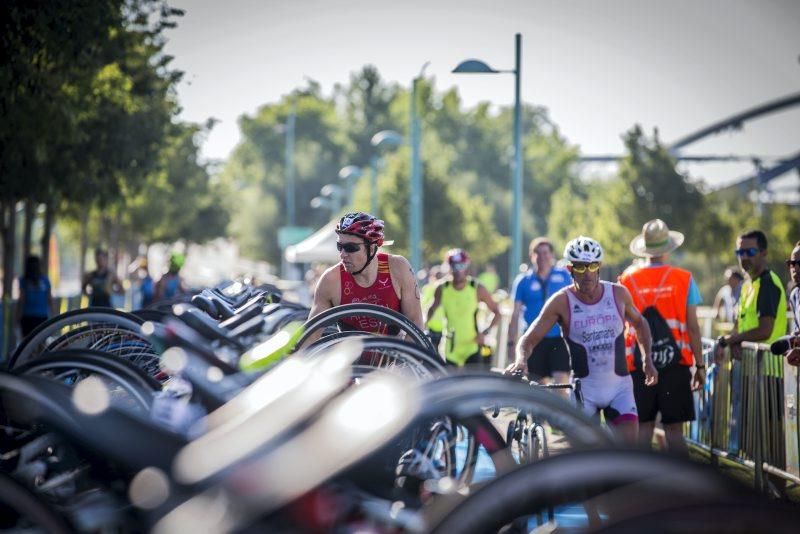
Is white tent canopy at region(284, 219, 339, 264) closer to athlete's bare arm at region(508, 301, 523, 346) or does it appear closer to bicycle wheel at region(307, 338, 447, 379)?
athlete's bare arm at region(508, 301, 523, 346)

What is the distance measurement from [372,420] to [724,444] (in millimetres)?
6948

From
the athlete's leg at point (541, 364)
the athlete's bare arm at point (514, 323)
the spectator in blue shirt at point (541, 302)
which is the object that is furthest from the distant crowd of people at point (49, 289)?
the athlete's leg at point (541, 364)

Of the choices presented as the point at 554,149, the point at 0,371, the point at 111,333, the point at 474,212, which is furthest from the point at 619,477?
the point at 554,149

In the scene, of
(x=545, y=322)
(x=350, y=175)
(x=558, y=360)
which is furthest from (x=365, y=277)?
(x=350, y=175)

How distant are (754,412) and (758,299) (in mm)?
837

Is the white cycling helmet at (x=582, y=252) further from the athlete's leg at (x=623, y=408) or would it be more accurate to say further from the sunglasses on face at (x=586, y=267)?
the athlete's leg at (x=623, y=408)

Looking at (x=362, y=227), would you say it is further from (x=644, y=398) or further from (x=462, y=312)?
(x=462, y=312)

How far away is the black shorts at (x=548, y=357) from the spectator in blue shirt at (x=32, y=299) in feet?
22.4

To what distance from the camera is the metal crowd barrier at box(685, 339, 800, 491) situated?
25.9ft

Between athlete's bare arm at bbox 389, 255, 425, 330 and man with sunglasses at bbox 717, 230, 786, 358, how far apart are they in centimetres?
271

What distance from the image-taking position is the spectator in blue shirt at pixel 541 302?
11.3 m

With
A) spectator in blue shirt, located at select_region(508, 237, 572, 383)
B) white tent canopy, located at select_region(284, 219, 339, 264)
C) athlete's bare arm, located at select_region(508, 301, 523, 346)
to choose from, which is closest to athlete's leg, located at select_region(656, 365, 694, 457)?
spectator in blue shirt, located at select_region(508, 237, 572, 383)

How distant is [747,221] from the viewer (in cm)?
5116

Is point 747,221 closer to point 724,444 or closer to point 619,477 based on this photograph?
point 724,444
